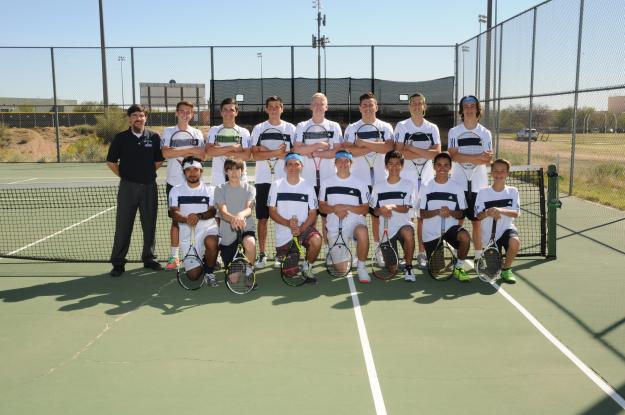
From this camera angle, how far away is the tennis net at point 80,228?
25.2 ft

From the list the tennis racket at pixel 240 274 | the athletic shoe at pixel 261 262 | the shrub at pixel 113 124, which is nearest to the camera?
the tennis racket at pixel 240 274

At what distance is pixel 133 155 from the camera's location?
680cm

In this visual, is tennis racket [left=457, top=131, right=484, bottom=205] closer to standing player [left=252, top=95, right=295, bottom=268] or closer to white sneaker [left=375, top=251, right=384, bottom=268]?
white sneaker [left=375, top=251, right=384, bottom=268]

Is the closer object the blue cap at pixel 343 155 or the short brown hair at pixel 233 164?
the short brown hair at pixel 233 164

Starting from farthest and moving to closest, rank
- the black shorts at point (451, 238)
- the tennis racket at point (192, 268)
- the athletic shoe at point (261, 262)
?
1. the athletic shoe at point (261, 262)
2. the black shorts at point (451, 238)
3. the tennis racket at point (192, 268)

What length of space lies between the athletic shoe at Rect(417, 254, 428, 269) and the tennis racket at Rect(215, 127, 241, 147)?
2.46m

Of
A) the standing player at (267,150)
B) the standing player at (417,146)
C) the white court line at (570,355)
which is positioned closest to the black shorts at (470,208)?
the standing player at (417,146)

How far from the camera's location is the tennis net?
768 centimetres

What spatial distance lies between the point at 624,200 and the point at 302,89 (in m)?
11.1

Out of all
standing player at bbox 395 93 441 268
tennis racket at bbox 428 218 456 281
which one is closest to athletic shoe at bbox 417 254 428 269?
standing player at bbox 395 93 441 268

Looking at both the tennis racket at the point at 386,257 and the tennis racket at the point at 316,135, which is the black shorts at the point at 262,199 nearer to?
the tennis racket at the point at 316,135

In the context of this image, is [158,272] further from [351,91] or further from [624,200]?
[351,91]

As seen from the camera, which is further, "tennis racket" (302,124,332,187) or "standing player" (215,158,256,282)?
"tennis racket" (302,124,332,187)

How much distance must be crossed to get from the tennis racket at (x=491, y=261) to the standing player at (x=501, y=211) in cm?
8
